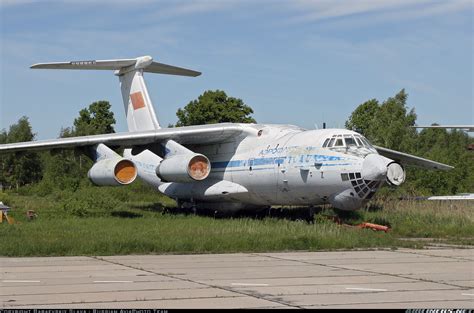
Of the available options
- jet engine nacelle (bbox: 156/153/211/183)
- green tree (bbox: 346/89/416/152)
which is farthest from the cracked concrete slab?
green tree (bbox: 346/89/416/152)

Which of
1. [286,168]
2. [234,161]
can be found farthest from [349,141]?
[234,161]

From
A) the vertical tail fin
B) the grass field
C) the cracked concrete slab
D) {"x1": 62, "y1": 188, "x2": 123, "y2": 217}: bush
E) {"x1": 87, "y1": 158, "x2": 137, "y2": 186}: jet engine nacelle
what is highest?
the vertical tail fin

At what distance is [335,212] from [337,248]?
8.16m

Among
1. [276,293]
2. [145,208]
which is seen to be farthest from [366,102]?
[276,293]

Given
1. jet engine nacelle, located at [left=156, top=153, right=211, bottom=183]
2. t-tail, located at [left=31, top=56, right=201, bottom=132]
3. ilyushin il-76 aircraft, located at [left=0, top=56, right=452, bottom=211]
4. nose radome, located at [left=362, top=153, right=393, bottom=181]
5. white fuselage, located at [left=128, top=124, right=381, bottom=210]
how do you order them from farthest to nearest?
t-tail, located at [left=31, top=56, right=201, bottom=132] → jet engine nacelle, located at [left=156, top=153, right=211, bottom=183] → ilyushin il-76 aircraft, located at [left=0, top=56, right=452, bottom=211] → white fuselage, located at [left=128, top=124, right=381, bottom=210] → nose radome, located at [left=362, top=153, right=393, bottom=181]

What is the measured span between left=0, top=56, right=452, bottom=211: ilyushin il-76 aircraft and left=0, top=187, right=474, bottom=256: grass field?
1095 millimetres

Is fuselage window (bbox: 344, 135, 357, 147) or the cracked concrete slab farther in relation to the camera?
fuselage window (bbox: 344, 135, 357, 147)

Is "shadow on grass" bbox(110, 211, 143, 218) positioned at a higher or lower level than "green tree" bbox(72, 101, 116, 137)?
lower

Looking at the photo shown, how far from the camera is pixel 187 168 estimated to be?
926 inches

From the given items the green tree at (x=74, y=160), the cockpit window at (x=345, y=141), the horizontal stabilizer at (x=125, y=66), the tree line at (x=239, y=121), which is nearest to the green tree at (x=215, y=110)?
the tree line at (x=239, y=121)

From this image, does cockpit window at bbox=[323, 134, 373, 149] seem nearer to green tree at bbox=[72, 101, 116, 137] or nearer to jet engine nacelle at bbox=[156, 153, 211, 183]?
jet engine nacelle at bbox=[156, 153, 211, 183]

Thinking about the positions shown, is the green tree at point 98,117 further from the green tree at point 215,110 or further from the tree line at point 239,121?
the green tree at point 215,110

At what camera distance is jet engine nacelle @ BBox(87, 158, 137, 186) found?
2384 centimetres

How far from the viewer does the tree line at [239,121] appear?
1469 inches
